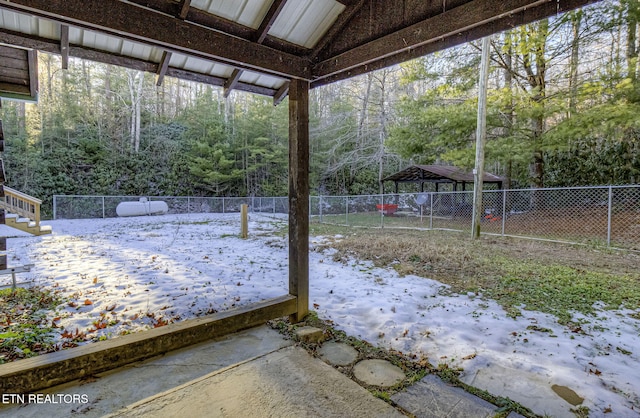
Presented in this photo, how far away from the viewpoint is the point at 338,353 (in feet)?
7.97

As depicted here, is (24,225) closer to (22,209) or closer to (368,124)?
(22,209)

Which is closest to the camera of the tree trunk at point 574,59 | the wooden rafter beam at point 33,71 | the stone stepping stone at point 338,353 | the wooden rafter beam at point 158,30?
the wooden rafter beam at point 158,30

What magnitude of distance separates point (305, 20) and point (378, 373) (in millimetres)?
2747

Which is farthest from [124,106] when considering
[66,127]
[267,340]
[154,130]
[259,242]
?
[267,340]

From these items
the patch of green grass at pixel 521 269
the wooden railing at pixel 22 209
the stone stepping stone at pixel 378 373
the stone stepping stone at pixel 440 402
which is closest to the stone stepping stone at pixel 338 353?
the stone stepping stone at pixel 378 373

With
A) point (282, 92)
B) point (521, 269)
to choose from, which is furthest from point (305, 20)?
point (521, 269)

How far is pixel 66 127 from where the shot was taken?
1542 centimetres

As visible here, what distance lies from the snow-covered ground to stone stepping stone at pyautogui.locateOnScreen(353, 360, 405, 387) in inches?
14.3

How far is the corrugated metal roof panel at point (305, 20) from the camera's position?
2.35 metres

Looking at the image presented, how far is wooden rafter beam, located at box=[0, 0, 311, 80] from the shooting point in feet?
5.67

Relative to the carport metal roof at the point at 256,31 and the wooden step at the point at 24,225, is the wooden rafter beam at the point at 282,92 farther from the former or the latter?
the wooden step at the point at 24,225

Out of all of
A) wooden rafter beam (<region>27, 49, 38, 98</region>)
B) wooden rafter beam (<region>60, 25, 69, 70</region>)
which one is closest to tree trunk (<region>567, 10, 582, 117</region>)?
wooden rafter beam (<region>60, 25, 69, 70</region>)

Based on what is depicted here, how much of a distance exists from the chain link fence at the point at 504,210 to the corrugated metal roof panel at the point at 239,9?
7.47 meters

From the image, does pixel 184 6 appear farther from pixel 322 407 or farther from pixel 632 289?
pixel 632 289
